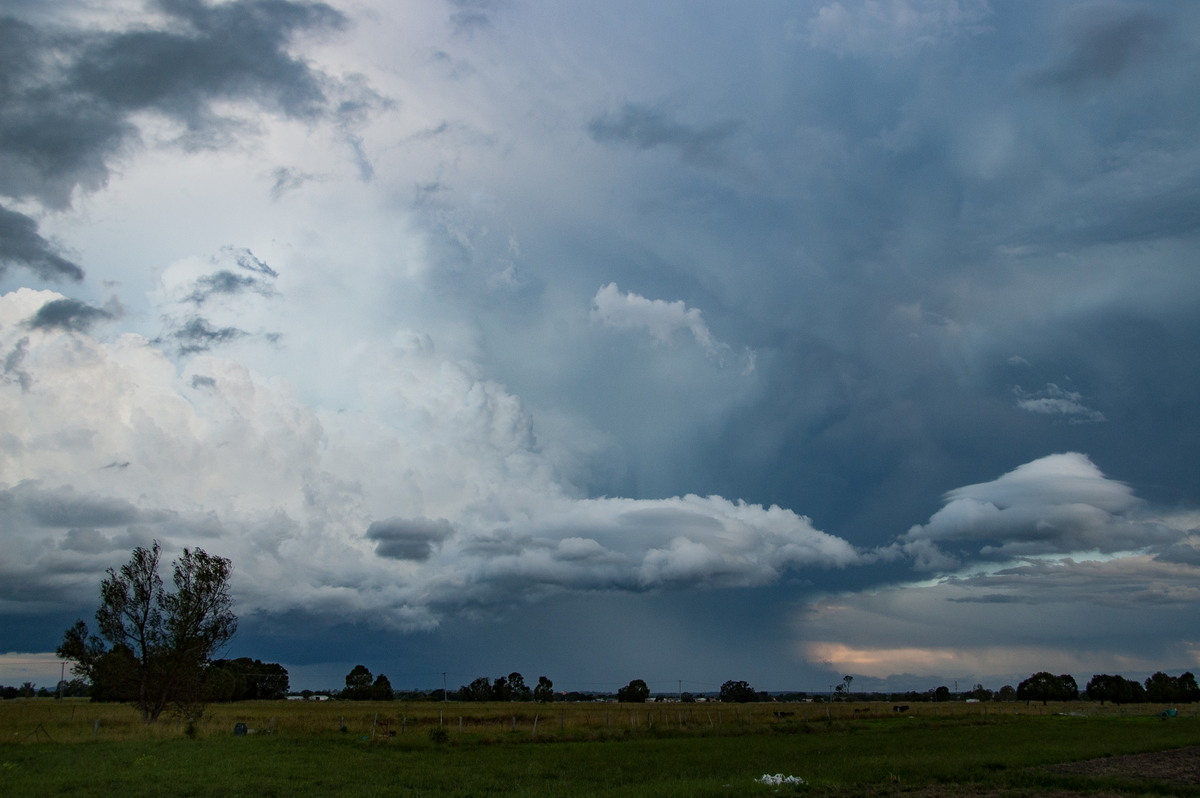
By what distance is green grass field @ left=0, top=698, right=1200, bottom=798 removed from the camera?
85.7ft

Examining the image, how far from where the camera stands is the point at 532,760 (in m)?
37.8

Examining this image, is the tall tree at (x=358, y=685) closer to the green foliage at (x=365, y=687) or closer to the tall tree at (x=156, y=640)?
the green foliage at (x=365, y=687)

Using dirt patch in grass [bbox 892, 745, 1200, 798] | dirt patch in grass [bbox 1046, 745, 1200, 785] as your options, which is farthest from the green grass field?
dirt patch in grass [bbox 1046, 745, 1200, 785]

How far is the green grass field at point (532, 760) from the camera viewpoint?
26.1 metres

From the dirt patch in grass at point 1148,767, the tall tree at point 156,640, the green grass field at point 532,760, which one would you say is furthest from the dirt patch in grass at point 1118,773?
the tall tree at point 156,640

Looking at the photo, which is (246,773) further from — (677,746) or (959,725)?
(959,725)

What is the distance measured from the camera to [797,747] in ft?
151

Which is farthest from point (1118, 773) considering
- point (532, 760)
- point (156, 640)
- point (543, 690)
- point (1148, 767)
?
point (543, 690)

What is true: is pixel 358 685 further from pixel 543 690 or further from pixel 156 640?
pixel 156 640

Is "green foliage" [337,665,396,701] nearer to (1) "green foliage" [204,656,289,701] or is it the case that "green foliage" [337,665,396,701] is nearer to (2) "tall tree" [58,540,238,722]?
(1) "green foliage" [204,656,289,701]

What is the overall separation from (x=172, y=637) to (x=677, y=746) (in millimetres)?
37456

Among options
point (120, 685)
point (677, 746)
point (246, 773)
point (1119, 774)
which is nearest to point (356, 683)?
point (120, 685)

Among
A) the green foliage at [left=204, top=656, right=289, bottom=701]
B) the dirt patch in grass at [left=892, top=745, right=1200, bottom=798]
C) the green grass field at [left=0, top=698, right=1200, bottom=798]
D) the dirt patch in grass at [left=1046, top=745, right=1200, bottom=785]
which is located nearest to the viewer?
the dirt patch in grass at [left=892, top=745, right=1200, bottom=798]

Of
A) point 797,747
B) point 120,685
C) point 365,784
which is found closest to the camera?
point 365,784
